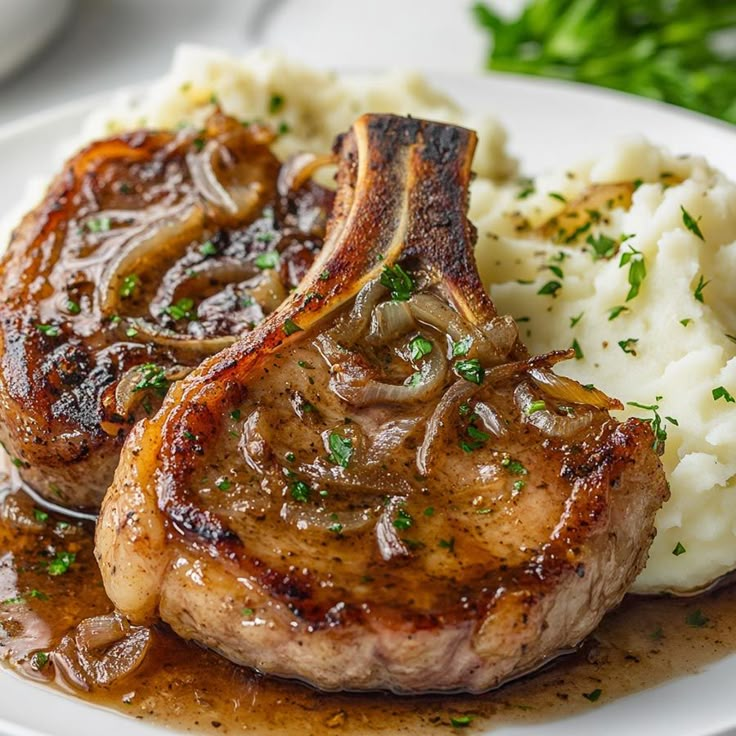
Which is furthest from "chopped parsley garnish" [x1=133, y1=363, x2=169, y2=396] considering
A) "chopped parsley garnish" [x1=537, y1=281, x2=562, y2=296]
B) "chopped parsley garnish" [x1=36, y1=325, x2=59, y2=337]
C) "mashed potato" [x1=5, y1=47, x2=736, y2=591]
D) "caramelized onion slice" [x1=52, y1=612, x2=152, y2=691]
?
"chopped parsley garnish" [x1=537, y1=281, x2=562, y2=296]

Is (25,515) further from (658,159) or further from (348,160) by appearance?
(658,159)

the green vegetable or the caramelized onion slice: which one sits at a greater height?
the caramelized onion slice

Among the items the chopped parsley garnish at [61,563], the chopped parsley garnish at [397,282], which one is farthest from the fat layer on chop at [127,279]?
the chopped parsley garnish at [397,282]

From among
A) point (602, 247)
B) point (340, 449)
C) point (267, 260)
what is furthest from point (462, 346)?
point (602, 247)

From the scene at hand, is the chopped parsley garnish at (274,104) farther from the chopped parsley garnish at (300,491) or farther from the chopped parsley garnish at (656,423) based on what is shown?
the chopped parsley garnish at (300,491)

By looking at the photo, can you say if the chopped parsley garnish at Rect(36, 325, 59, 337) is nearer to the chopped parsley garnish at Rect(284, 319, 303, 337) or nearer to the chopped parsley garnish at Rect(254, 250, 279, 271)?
the chopped parsley garnish at Rect(254, 250, 279, 271)
